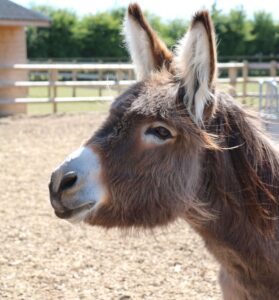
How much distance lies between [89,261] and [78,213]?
2825 millimetres

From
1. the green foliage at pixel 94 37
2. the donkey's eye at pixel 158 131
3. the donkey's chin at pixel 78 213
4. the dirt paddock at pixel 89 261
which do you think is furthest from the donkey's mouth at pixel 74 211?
the green foliage at pixel 94 37

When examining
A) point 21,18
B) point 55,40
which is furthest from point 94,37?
point 21,18

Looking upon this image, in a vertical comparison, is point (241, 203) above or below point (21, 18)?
below

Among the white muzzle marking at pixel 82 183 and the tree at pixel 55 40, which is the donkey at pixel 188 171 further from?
the tree at pixel 55 40

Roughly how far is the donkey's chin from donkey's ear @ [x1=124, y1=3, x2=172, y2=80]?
2.59 ft

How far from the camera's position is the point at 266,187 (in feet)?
9.11

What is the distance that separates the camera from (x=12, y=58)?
60.8 ft

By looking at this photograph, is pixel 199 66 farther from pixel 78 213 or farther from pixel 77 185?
pixel 78 213

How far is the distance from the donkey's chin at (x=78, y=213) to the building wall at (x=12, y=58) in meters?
14.9

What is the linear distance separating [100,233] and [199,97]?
3.66 meters

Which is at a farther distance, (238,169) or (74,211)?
(238,169)

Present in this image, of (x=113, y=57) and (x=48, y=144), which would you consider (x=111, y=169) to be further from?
(x=113, y=57)

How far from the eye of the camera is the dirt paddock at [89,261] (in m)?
4.67

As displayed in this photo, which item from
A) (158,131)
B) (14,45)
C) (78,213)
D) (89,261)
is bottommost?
(89,261)
